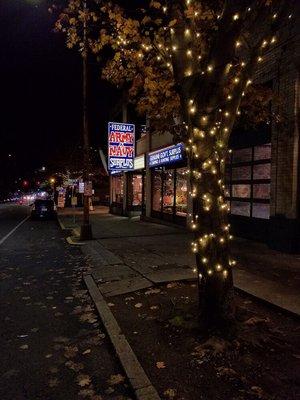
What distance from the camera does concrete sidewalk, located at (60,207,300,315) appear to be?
24.8 ft

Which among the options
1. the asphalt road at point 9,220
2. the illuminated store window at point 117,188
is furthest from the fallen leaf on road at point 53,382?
the illuminated store window at point 117,188

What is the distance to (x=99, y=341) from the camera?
561 centimetres

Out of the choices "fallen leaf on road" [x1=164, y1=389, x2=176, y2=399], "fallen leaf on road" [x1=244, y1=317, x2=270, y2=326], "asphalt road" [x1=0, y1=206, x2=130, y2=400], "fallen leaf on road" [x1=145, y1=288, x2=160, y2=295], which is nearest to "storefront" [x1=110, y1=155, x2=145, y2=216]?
"asphalt road" [x1=0, y1=206, x2=130, y2=400]

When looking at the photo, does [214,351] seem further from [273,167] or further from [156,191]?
[156,191]

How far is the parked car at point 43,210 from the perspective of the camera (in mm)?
28438

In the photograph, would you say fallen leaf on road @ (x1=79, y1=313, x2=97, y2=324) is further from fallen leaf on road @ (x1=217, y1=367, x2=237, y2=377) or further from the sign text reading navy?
the sign text reading navy

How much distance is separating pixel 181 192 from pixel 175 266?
1039 cm

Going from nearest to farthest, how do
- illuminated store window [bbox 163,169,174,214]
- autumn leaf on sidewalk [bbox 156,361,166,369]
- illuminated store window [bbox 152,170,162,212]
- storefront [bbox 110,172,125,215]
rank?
1. autumn leaf on sidewalk [bbox 156,361,166,369]
2. illuminated store window [bbox 163,169,174,214]
3. illuminated store window [bbox 152,170,162,212]
4. storefront [bbox 110,172,125,215]

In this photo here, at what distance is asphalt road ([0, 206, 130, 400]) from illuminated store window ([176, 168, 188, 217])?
9996mm

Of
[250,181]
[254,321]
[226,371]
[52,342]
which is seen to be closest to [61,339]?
[52,342]

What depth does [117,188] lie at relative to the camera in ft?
111

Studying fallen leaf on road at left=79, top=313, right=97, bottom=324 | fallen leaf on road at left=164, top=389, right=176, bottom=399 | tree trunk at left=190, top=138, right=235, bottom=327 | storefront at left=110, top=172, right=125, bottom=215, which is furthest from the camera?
storefront at left=110, top=172, right=125, bottom=215

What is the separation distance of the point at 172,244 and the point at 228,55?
31.0 ft

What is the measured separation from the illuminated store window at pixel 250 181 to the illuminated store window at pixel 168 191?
5.82m
